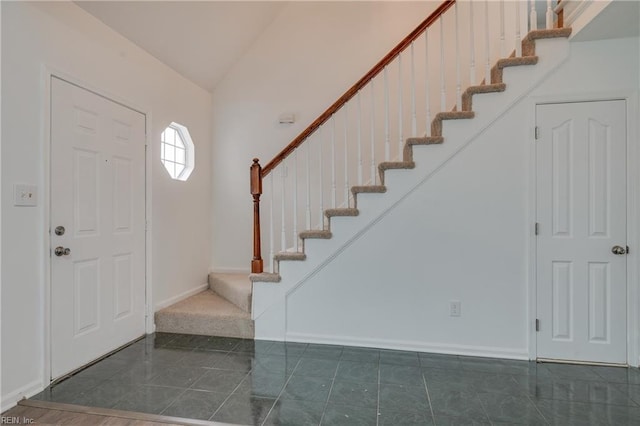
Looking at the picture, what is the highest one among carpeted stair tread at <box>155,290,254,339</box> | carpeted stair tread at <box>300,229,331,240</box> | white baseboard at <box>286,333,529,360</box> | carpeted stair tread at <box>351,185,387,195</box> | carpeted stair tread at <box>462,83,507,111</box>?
carpeted stair tread at <box>462,83,507,111</box>

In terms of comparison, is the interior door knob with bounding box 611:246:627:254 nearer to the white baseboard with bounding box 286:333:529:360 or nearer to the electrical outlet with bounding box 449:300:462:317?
the white baseboard with bounding box 286:333:529:360

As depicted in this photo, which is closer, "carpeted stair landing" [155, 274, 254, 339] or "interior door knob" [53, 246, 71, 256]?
"interior door knob" [53, 246, 71, 256]

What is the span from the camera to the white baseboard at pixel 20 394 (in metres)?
1.95

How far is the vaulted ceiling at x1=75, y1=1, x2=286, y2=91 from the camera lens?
273 centimetres

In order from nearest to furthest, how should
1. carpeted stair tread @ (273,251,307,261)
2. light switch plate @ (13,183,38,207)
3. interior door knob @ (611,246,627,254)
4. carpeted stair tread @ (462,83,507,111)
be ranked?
1. light switch plate @ (13,183,38,207)
2. interior door knob @ (611,246,627,254)
3. carpeted stair tread @ (462,83,507,111)
4. carpeted stair tread @ (273,251,307,261)

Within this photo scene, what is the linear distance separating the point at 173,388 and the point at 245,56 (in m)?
3.69

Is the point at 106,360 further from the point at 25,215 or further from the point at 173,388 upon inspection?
the point at 25,215

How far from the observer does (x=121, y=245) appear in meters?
2.85

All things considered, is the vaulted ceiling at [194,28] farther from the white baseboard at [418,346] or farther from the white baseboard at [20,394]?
the white baseboard at [418,346]

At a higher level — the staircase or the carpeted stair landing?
the staircase

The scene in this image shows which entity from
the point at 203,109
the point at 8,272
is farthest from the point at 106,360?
the point at 203,109

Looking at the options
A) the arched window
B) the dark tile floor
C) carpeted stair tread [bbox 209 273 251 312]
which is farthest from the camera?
the arched window

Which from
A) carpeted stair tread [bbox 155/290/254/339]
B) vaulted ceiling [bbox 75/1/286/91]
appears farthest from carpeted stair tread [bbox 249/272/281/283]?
vaulted ceiling [bbox 75/1/286/91]

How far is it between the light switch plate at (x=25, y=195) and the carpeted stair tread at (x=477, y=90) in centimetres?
320
